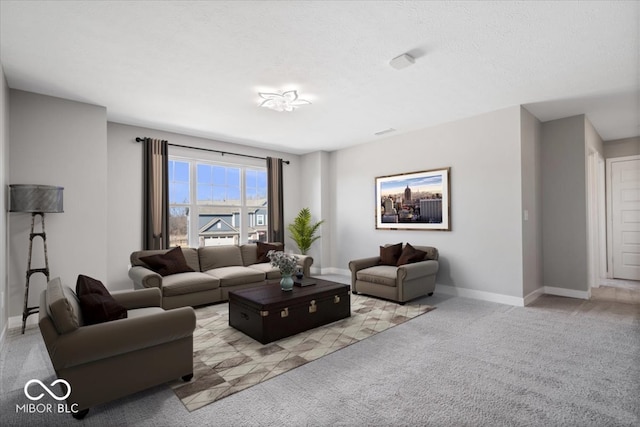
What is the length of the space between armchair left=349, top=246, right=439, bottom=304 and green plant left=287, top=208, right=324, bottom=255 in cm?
182

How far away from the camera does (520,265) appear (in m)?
4.44

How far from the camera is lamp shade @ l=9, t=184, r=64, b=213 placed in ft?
11.3

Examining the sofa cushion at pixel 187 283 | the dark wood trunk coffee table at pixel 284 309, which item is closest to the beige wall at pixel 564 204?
the dark wood trunk coffee table at pixel 284 309

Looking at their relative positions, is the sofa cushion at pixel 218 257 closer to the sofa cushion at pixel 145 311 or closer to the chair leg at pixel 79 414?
the sofa cushion at pixel 145 311

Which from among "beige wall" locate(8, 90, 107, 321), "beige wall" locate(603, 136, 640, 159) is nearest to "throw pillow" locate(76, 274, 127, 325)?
"beige wall" locate(8, 90, 107, 321)

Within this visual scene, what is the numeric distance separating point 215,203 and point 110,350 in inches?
172

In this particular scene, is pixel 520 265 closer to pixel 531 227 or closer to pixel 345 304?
pixel 531 227

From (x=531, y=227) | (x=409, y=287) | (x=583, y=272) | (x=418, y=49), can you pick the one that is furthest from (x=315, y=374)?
(x=583, y=272)

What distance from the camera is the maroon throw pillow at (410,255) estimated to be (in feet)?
16.5

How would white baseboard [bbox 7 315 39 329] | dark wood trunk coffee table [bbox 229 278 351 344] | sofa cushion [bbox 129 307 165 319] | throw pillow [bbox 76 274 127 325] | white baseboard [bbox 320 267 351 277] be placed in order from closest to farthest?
throw pillow [bbox 76 274 127 325], sofa cushion [bbox 129 307 165 319], dark wood trunk coffee table [bbox 229 278 351 344], white baseboard [bbox 7 315 39 329], white baseboard [bbox 320 267 351 277]

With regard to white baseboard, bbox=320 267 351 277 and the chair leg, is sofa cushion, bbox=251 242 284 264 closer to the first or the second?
white baseboard, bbox=320 267 351 277

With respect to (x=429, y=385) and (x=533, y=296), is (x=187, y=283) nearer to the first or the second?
(x=429, y=385)

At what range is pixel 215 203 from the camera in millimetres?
6254

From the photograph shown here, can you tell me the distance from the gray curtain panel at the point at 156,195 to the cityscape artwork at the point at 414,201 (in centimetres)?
384
